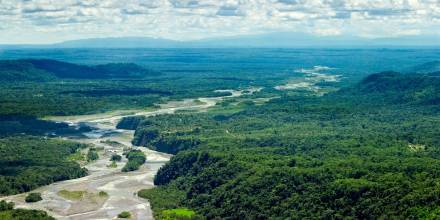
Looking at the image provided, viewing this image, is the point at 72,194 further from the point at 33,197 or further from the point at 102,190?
the point at 33,197

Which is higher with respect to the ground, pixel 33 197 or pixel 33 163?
pixel 33 197

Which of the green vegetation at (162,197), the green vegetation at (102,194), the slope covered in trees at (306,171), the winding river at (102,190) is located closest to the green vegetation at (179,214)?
the green vegetation at (162,197)

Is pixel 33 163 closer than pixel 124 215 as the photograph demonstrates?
No

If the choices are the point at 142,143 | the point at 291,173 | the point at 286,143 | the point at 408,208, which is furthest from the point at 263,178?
the point at 142,143

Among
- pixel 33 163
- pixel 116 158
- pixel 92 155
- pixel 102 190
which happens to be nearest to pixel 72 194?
pixel 102 190

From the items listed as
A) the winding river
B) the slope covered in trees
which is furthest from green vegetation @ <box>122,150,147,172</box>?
the slope covered in trees

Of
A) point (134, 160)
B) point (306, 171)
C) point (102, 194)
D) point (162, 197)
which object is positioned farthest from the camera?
point (134, 160)

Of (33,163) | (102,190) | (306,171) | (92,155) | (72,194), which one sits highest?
(306,171)
